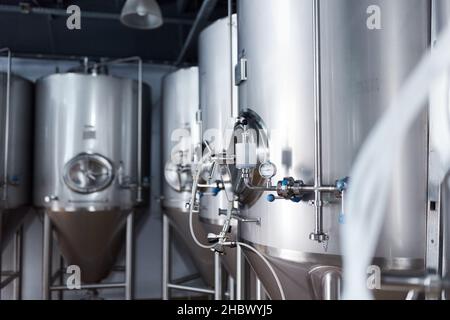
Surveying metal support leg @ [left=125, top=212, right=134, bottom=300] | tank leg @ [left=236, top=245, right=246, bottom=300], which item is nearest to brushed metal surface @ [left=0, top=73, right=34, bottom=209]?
metal support leg @ [left=125, top=212, right=134, bottom=300]

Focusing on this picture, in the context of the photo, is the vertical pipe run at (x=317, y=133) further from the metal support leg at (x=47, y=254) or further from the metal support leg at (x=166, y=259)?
the metal support leg at (x=47, y=254)

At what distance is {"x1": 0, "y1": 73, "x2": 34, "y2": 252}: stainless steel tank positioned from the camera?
197 centimetres

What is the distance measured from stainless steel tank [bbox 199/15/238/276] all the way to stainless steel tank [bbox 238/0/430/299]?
51cm

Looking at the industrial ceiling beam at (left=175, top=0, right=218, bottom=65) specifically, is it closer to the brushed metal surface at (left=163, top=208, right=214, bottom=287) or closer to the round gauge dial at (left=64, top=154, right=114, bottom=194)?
the round gauge dial at (left=64, top=154, right=114, bottom=194)

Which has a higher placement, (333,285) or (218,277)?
A: (333,285)

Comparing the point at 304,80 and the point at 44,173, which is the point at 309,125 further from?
the point at 44,173

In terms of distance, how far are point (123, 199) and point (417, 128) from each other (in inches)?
67.7

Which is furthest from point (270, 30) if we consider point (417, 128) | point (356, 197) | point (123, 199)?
point (123, 199)

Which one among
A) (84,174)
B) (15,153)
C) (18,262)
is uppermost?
(15,153)

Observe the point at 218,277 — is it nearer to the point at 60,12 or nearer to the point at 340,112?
the point at 340,112

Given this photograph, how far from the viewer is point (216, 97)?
5.29 feet

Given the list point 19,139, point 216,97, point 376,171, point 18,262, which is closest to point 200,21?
point 216,97

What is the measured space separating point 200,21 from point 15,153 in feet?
4.26

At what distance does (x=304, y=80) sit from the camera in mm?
928
